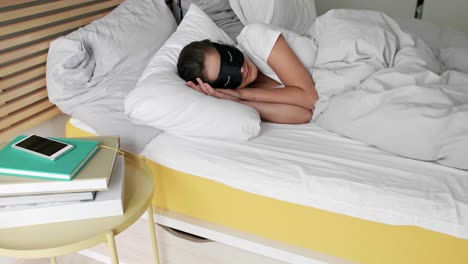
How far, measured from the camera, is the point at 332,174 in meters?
0.98

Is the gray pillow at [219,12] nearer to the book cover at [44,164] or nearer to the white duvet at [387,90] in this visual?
the white duvet at [387,90]

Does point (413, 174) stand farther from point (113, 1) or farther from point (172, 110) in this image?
point (113, 1)

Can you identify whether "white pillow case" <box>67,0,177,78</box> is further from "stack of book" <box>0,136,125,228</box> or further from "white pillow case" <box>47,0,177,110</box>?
"stack of book" <box>0,136,125,228</box>

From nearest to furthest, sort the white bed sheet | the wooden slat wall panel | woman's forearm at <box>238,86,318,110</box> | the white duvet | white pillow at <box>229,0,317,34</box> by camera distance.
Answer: the white bed sheet
the white duvet
the wooden slat wall panel
woman's forearm at <box>238,86,318,110</box>
white pillow at <box>229,0,317,34</box>

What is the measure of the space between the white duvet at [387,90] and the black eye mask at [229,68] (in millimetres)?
280

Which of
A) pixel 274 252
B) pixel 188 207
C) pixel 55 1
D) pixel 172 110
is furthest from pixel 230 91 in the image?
pixel 55 1

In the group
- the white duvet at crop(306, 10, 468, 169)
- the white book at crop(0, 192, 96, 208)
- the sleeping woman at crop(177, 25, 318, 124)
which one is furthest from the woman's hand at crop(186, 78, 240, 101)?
the white book at crop(0, 192, 96, 208)

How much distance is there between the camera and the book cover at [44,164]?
817 mm

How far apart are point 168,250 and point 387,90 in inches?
32.9

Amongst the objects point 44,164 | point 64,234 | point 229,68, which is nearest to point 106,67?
point 229,68

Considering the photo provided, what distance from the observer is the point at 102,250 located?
1265 millimetres

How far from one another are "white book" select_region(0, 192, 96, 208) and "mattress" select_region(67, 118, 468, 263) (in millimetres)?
313

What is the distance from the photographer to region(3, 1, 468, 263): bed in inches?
35.2

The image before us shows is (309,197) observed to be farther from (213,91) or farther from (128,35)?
(128,35)
